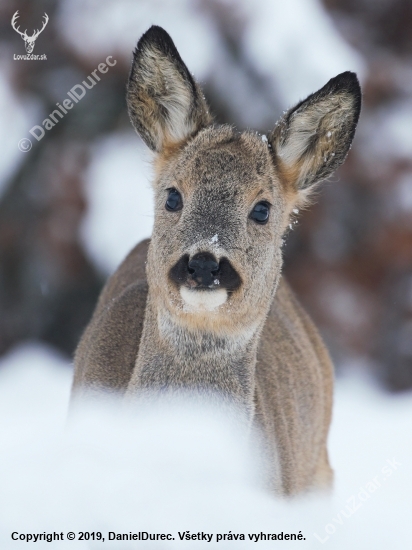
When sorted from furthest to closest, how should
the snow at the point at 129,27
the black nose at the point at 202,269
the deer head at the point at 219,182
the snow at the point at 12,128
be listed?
the snow at the point at 129,27, the snow at the point at 12,128, the deer head at the point at 219,182, the black nose at the point at 202,269

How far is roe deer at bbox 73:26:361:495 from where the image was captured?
4.07 m

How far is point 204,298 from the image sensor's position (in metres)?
3.87

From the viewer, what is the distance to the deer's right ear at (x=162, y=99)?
4617 millimetres

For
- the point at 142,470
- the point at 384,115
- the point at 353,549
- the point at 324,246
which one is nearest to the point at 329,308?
the point at 324,246

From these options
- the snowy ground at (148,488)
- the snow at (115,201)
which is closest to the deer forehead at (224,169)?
the snowy ground at (148,488)

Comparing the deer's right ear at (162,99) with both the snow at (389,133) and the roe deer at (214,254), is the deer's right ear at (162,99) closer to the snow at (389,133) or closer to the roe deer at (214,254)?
the roe deer at (214,254)

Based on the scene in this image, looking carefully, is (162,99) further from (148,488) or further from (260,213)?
(148,488)

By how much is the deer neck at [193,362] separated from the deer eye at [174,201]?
1.57 feet

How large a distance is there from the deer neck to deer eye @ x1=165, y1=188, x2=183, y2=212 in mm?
479

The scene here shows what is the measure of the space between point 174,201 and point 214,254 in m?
0.56

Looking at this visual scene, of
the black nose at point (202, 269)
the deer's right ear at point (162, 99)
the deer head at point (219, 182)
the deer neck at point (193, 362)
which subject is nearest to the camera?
the black nose at point (202, 269)

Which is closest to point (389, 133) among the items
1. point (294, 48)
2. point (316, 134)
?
point (294, 48)

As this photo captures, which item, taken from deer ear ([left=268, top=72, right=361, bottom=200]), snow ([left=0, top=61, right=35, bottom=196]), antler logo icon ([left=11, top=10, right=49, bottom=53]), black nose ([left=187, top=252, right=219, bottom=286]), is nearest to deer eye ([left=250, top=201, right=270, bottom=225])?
deer ear ([left=268, top=72, right=361, bottom=200])

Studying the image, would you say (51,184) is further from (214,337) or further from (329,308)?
(214,337)
